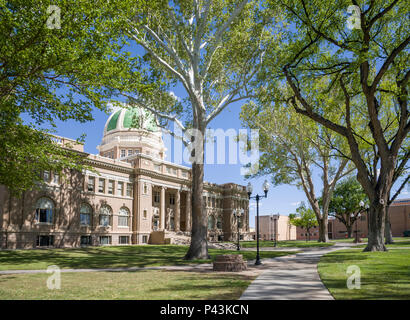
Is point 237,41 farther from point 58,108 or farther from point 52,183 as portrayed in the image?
point 52,183

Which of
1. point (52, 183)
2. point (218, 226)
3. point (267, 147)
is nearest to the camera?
point (52, 183)

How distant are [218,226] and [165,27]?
4715 centimetres

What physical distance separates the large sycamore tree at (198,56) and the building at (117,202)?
14.5ft

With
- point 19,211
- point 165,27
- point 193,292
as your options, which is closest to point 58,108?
point 193,292

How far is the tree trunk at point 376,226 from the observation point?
2198 centimetres

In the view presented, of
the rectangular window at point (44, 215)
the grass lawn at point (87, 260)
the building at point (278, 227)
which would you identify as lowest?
the building at point (278, 227)

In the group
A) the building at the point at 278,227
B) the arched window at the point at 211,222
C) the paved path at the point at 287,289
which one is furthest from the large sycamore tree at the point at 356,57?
the building at the point at 278,227

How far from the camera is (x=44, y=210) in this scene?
37.5 metres

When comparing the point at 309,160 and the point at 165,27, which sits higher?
the point at 165,27

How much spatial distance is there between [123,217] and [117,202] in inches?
93.7

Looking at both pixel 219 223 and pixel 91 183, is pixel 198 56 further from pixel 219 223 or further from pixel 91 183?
pixel 219 223

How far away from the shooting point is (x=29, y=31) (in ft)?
41.7

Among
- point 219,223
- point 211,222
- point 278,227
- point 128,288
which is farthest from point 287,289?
point 278,227

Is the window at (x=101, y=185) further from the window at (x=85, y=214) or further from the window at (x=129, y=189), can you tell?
the window at (x=129, y=189)
